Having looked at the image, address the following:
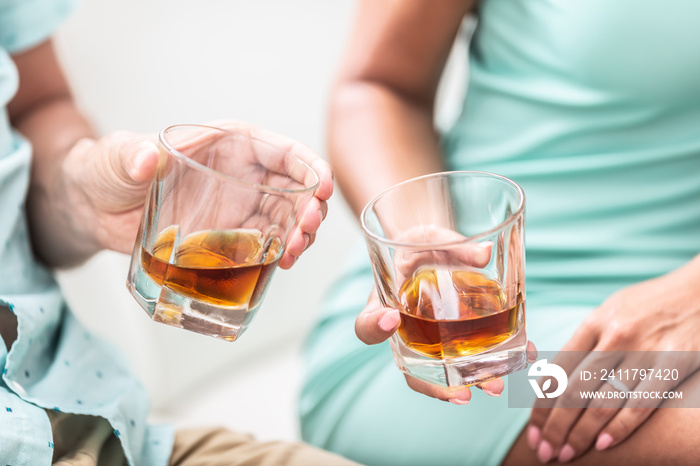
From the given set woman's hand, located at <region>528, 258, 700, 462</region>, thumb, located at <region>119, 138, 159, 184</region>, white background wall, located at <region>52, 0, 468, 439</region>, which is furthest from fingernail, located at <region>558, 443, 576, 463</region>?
white background wall, located at <region>52, 0, 468, 439</region>

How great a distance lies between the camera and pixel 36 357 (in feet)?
2.12

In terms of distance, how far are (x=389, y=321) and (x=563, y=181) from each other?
420mm

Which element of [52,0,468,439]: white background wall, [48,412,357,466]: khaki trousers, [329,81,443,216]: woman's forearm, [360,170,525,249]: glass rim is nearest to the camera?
[360,170,525,249]: glass rim

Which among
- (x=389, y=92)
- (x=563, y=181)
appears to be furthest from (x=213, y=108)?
(x=563, y=181)

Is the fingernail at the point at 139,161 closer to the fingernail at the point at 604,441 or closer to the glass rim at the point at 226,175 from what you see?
the glass rim at the point at 226,175

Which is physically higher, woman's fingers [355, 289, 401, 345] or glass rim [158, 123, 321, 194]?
glass rim [158, 123, 321, 194]

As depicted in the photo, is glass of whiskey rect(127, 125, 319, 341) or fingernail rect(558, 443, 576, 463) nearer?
glass of whiskey rect(127, 125, 319, 341)

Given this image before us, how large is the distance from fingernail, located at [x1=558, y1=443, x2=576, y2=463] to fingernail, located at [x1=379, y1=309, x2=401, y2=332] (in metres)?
0.27

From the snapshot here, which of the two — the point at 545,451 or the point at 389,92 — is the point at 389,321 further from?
the point at 389,92

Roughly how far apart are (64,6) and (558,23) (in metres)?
0.53

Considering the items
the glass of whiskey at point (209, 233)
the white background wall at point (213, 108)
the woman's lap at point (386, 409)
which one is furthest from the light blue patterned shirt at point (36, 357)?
the white background wall at point (213, 108)

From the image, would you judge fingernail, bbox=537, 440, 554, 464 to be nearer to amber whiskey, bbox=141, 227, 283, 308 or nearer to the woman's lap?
the woman's lap

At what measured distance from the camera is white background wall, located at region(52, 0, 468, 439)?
1230mm

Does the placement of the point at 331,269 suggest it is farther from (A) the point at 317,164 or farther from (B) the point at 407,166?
(A) the point at 317,164
